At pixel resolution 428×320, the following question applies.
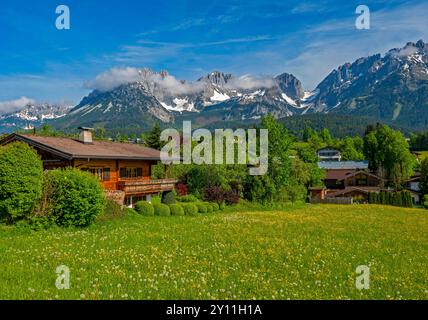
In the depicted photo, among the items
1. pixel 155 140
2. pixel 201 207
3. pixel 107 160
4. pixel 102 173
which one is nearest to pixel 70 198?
pixel 102 173

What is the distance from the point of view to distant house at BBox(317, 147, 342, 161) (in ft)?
629

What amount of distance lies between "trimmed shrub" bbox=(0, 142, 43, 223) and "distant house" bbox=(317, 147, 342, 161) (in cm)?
17803

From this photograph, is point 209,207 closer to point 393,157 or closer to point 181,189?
point 181,189

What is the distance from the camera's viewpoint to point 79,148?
122ft

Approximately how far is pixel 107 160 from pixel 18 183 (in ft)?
57.3

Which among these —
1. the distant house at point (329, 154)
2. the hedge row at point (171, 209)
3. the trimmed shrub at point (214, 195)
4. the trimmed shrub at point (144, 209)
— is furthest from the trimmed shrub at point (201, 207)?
the distant house at point (329, 154)

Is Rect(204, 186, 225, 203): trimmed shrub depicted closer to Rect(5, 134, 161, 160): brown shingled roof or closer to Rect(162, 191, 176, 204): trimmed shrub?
Rect(162, 191, 176, 204): trimmed shrub

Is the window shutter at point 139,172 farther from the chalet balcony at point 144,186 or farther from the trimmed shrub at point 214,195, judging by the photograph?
the trimmed shrub at point 214,195

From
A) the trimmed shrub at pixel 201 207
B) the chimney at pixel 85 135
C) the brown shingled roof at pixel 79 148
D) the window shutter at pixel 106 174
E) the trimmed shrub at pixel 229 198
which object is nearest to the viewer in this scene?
the brown shingled roof at pixel 79 148

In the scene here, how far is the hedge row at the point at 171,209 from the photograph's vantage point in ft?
111

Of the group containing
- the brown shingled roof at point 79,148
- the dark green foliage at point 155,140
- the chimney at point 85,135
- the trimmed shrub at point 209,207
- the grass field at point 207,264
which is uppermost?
the dark green foliage at point 155,140

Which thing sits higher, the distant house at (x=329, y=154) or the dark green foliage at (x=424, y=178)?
the distant house at (x=329, y=154)
